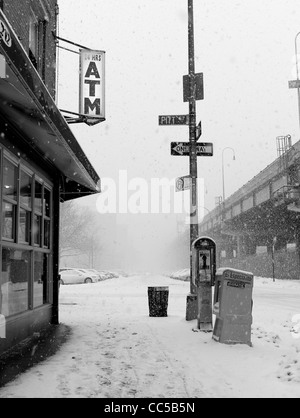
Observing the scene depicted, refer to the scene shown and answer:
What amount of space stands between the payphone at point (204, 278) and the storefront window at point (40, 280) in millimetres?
3302

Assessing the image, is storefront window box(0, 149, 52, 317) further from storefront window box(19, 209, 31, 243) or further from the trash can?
the trash can

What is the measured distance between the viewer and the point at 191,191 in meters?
11.9

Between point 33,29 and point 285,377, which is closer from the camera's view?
point 285,377

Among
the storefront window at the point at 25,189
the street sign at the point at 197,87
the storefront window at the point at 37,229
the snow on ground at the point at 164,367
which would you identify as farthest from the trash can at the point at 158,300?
the street sign at the point at 197,87

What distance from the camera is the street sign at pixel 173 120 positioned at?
39.4 ft

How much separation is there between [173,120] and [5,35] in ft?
25.4

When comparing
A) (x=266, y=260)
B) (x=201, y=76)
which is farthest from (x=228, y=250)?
(x=201, y=76)

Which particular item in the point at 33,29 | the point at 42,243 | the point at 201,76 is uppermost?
the point at 33,29

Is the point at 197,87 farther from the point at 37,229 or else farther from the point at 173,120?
the point at 37,229

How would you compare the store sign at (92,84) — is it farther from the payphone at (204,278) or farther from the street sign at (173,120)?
the payphone at (204,278)

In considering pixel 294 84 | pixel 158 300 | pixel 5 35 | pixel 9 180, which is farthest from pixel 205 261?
pixel 294 84

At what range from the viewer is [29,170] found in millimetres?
9008
